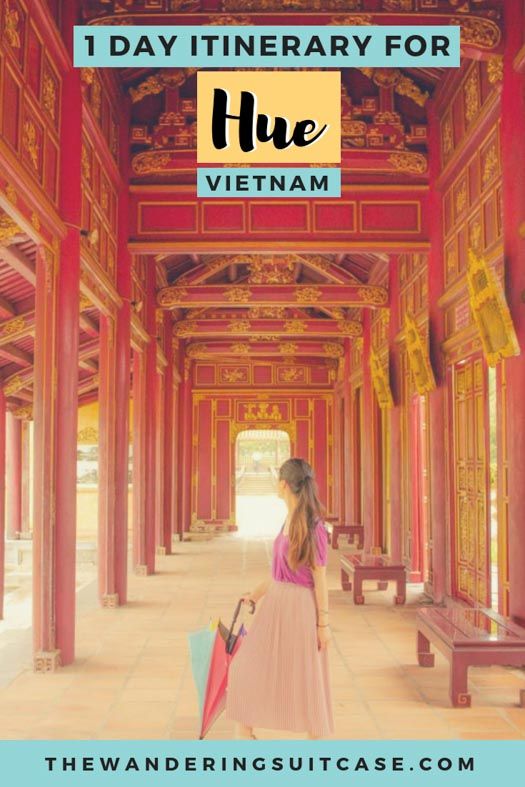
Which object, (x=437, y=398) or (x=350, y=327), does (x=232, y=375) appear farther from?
(x=437, y=398)

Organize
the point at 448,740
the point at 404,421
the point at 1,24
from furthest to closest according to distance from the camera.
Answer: the point at 404,421
the point at 1,24
the point at 448,740

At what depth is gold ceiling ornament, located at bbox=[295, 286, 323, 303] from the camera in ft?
35.7

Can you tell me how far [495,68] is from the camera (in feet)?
18.9

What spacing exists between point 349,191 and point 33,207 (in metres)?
3.83

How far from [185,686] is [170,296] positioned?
6.65 meters

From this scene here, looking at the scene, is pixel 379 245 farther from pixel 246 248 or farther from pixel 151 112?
pixel 151 112

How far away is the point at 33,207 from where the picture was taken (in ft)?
16.1

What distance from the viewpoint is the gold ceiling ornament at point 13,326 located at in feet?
29.5

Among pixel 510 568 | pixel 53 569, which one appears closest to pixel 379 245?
pixel 510 568

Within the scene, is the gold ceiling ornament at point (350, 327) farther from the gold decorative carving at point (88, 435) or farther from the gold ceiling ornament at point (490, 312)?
the gold decorative carving at point (88, 435)

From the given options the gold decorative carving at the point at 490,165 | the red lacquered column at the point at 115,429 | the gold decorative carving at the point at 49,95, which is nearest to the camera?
the gold decorative carving at the point at 49,95

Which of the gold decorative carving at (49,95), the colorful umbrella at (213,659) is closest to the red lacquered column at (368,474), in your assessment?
the gold decorative carving at (49,95)

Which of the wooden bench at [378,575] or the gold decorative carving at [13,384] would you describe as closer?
the wooden bench at [378,575]

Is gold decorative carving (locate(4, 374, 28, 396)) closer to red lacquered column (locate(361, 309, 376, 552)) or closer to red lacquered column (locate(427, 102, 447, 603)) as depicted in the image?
red lacquered column (locate(361, 309, 376, 552))
